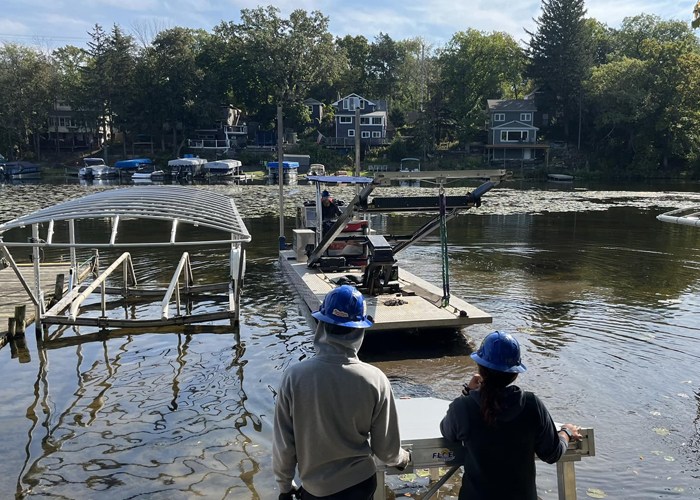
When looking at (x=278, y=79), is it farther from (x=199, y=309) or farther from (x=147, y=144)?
(x=199, y=309)

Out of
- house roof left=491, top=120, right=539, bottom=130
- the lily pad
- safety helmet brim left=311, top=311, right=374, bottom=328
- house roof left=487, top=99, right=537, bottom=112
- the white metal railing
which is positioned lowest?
the lily pad

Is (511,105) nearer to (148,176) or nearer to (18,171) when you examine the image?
(148,176)

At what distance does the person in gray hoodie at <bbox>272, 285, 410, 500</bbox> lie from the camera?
3.21 meters

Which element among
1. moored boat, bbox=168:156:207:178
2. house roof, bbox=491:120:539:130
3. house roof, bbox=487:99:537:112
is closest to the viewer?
moored boat, bbox=168:156:207:178

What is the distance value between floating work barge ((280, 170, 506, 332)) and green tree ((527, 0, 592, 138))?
230ft

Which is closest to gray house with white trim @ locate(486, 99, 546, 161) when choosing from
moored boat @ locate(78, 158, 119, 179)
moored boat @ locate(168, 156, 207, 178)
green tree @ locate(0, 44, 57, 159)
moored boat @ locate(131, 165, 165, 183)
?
moored boat @ locate(168, 156, 207, 178)

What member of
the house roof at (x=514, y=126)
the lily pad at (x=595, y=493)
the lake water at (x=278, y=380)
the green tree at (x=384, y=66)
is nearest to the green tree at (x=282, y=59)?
the green tree at (x=384, y=66)

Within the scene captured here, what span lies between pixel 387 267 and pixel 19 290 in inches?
321

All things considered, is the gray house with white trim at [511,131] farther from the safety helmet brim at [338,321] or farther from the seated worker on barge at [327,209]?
the safety helmet brim at [338,321]

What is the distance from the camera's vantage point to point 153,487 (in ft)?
19.9

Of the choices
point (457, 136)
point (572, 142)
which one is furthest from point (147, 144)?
point (572, 142)

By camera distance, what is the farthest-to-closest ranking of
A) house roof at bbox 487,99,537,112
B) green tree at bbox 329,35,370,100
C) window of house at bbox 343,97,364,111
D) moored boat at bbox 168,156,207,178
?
green tree at bbox 329,35,370,100
window of house at bbox 343,97,364,111
house roof at bbox 487,99,537,112
moored boat at bbox 168,156,207,178

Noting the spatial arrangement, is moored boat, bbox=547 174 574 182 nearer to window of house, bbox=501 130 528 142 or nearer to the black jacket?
window of house, bbox=501 130 528 142

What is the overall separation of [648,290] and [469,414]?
12890mm
